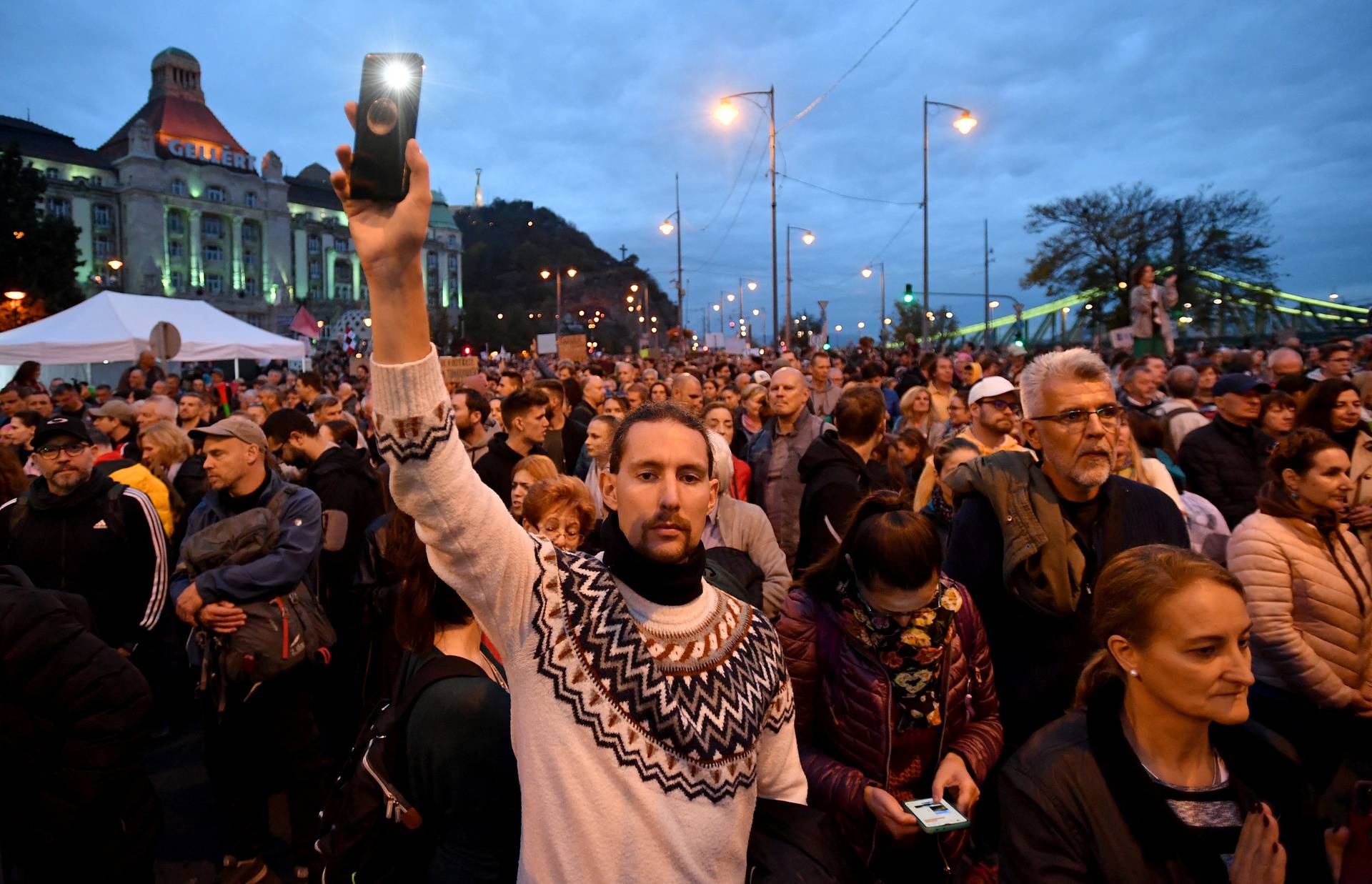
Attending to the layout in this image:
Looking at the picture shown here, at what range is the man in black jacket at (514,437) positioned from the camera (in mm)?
5902

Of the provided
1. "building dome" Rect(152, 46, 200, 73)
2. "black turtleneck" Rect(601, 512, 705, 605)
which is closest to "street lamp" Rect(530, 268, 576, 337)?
"black turtleneck" Rect(601, 512, 705, 605)

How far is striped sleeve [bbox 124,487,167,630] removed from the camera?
523 cm

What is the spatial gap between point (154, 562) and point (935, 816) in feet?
16.5

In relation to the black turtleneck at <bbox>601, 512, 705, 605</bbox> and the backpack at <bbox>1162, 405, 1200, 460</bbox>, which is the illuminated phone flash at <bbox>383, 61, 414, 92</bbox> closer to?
the black turtleneck at <bbox>601, 512, 705, 605</bbox>

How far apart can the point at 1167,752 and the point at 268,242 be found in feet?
350

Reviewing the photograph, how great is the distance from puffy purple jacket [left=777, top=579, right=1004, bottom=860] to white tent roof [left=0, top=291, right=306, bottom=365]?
52.5ft

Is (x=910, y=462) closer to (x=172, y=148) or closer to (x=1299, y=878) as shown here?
(x=1299, y=878)

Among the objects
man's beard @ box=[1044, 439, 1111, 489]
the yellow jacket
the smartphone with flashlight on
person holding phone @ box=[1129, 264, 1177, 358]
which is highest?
person holding phone @ box=[1129, 264, 1177, 358]

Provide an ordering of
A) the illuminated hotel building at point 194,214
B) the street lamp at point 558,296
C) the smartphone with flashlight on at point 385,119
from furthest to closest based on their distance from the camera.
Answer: the illuminated hotel building at point 194,214
the street lamp at point 558,296
the smartphone with flashlight on at point 385,119

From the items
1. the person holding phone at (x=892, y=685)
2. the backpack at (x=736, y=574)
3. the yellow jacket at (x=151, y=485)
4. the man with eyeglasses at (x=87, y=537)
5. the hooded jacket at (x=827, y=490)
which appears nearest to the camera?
the person holding phone at (x=892, y=685)

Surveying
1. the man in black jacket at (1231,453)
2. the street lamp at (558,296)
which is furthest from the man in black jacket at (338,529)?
the street lamp at (558,296)

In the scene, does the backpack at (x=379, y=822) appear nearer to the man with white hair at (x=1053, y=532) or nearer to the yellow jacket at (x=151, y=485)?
the man with white hair at (x=1053, y=532)

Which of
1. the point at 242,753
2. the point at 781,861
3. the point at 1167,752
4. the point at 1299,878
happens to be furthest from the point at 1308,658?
the point at 242,753

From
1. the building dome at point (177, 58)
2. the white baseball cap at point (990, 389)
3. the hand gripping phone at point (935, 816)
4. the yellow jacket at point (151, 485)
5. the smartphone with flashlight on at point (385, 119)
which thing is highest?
the building dome at point (177, 58)
